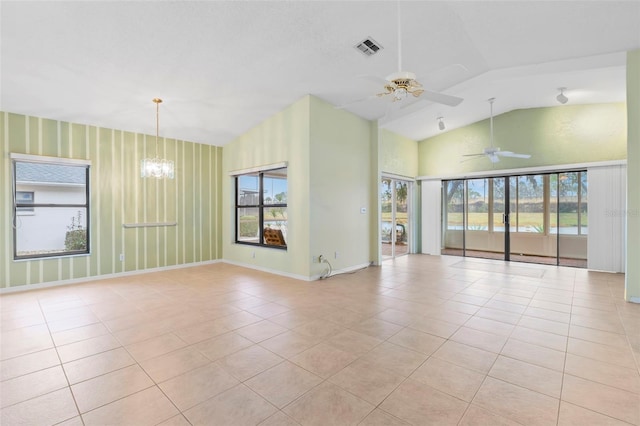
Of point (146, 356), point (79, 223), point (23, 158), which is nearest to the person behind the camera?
point (146, 356)

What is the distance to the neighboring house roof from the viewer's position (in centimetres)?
→ 486

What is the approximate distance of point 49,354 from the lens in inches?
103

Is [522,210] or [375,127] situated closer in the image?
[375,127]

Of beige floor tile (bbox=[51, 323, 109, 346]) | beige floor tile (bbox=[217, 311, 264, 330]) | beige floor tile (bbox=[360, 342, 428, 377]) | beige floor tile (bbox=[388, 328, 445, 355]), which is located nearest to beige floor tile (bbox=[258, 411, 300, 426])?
beige floor tile (bbox=[360, 342, 428, 377])

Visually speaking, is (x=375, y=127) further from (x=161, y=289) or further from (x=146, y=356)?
(x=146, y=356)

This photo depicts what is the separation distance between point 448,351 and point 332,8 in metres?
3.60

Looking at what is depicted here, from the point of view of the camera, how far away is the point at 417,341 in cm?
284

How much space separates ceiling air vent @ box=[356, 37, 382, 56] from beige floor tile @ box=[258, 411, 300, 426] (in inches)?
158

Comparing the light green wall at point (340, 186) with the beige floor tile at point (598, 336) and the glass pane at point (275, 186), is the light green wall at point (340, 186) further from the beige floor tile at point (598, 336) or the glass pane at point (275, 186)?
the beige floor tile at point (598, 336)

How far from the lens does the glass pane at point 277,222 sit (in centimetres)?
599

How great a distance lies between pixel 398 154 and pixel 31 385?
765cm

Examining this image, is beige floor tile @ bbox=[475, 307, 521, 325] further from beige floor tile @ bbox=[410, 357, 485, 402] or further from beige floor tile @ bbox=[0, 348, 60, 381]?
beige floor tile @ bbox=[0, 348, 60, 381]

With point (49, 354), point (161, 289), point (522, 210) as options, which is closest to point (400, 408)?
point (49, 354)

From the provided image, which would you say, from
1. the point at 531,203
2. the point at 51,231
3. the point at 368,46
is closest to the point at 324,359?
the point at 368,46
